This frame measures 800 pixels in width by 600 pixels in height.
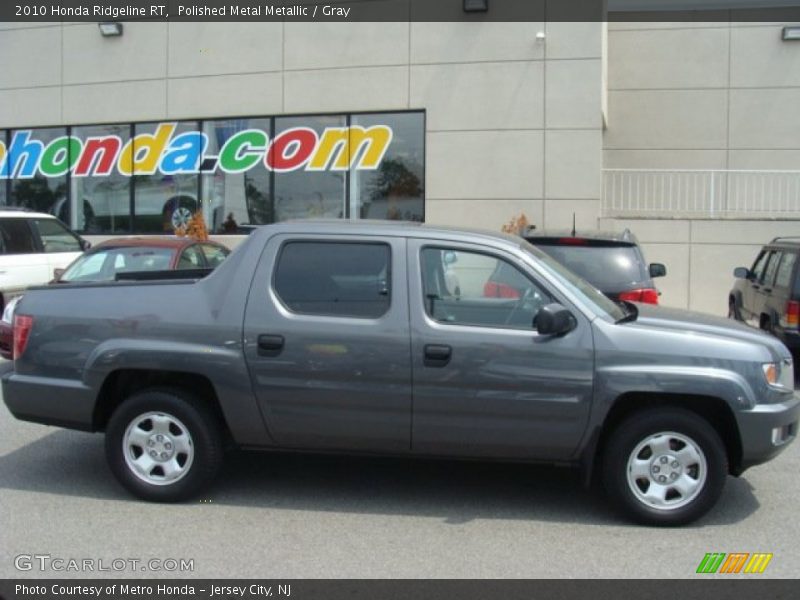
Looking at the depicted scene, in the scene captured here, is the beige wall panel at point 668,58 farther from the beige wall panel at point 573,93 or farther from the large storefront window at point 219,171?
the large storefront window at point 219,171

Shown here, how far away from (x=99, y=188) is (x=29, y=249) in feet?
20.8

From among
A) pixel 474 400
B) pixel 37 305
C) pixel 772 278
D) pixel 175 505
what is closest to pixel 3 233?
pixel 37 305

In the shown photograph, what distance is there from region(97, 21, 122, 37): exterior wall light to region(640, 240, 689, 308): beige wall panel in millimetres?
11460

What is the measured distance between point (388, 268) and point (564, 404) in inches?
53.0

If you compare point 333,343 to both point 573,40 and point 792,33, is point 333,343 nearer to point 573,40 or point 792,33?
point 573,40

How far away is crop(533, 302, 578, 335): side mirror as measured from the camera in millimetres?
4801

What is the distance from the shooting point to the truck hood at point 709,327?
507 centimetres

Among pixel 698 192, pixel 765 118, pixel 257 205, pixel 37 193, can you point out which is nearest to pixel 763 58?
pixel 765 118

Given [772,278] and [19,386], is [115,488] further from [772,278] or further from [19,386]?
[772,278]

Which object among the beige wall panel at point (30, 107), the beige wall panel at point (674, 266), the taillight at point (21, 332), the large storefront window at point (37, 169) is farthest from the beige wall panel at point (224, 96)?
the taillight at point (21, 332)

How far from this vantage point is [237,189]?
17.1 m

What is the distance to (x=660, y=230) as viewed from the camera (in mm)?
14648
